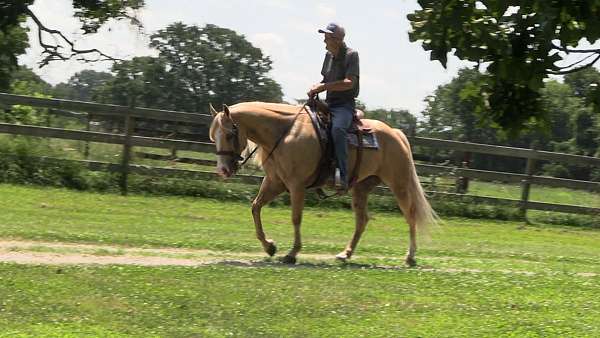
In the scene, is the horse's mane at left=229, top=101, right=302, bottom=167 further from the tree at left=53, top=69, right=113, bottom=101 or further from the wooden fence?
the tree at left=53, top=69, right=113, bottom=101

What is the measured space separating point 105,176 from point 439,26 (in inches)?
562

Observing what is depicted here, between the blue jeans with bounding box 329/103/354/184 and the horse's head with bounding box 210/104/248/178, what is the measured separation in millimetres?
1210

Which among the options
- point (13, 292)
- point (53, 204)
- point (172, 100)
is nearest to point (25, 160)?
point (53, 204)

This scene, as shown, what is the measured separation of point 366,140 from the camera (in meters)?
11.9

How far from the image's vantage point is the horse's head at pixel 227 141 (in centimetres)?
1095

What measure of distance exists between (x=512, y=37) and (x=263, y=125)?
5700 millimetres

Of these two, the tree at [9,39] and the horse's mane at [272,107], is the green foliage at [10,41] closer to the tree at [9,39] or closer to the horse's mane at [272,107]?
the tree at [9,39]

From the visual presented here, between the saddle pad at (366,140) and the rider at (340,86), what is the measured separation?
21 cm

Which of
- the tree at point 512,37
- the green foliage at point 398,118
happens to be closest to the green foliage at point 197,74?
the green foliage at point 398,118

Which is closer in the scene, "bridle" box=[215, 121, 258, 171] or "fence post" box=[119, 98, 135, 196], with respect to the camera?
"bridle" box=[215, 121, 258, 171]

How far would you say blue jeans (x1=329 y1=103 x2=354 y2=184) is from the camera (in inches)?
449

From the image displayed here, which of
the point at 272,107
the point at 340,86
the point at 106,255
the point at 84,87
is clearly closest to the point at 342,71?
the point at 340,86

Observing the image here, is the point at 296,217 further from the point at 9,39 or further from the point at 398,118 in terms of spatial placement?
the point at 398,118


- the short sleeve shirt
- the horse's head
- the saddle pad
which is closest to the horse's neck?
the horse's head
